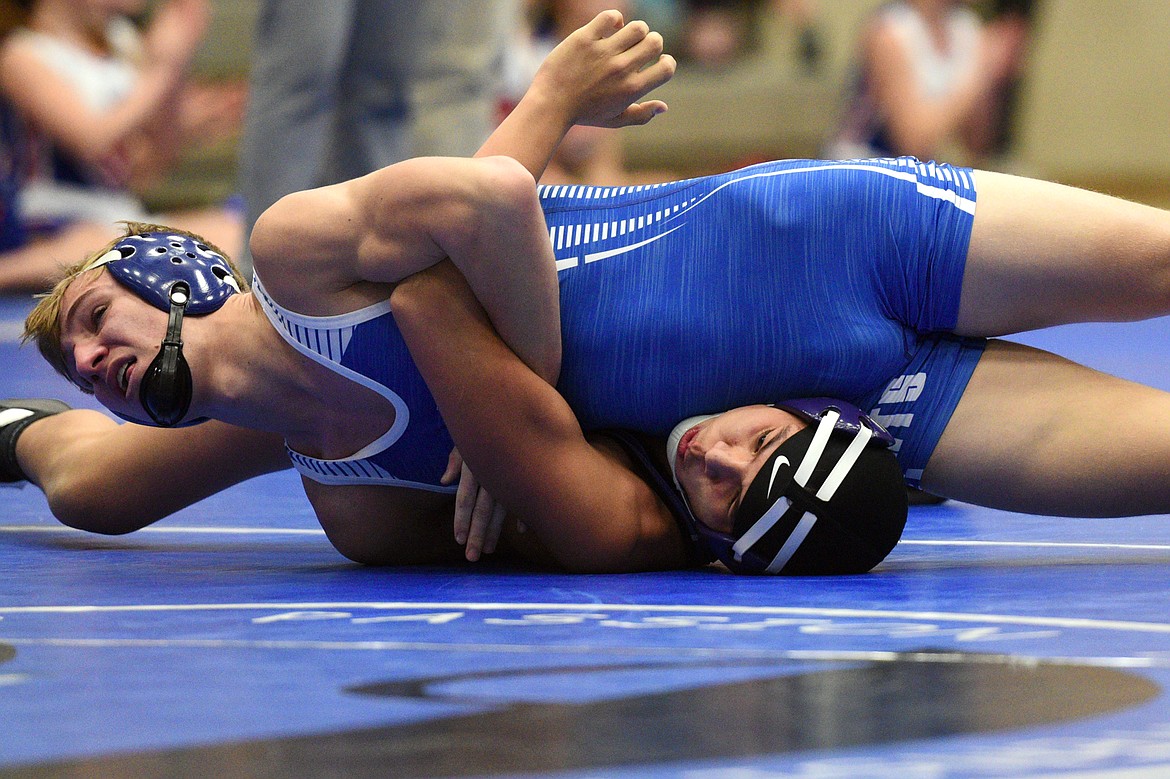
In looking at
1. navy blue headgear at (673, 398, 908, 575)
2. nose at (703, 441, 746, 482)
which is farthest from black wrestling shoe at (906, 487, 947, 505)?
nose at (703, 441, 746, 482)

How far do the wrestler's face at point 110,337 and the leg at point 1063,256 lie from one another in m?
1.21

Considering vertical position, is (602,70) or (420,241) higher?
(602,70)

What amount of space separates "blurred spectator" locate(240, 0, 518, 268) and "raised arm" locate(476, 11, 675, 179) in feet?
8.78

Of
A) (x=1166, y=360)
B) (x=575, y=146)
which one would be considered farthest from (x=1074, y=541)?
(x=575, y=146)

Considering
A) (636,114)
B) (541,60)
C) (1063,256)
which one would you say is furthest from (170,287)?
(541,60)

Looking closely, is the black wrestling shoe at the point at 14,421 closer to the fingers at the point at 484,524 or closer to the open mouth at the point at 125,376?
the open mouth at the point at 125,376

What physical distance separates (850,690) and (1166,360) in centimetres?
397

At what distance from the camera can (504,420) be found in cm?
227

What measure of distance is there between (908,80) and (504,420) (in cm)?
853

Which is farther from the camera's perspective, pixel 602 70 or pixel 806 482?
pixel 602 70

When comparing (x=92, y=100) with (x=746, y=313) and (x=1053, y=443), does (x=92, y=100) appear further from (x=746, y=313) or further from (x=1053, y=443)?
Result: (x=1053, y=443)

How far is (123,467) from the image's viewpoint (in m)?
2.88

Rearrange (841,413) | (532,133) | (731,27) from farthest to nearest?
(731,27), (532,133), (841,413)

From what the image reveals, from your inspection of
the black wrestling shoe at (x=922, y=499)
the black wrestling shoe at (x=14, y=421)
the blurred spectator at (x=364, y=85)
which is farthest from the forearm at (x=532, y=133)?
the blurred spectator at (x=364, y=85)
